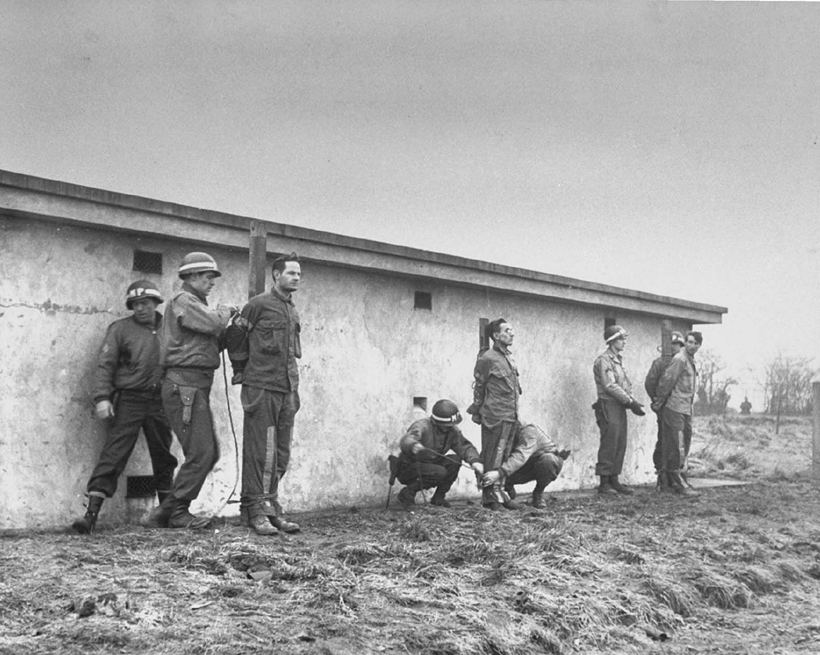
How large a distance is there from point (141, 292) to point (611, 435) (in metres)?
5.97

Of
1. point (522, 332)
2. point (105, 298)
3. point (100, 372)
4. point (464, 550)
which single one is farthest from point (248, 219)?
point (522, 332)

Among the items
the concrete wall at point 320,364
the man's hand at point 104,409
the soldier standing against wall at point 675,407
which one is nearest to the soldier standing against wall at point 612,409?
the soldier standing against wall at point 675,407

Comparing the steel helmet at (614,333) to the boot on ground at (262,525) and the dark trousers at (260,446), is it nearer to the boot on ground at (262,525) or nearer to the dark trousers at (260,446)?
the dark trousers at (260,446)

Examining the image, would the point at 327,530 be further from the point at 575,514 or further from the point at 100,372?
the point at 575,514

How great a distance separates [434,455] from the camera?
841 centimetres

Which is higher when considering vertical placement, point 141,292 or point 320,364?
point 141,292

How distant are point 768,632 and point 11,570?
4.05 m

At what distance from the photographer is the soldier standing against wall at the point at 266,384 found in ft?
21.0

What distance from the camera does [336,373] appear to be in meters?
8.68

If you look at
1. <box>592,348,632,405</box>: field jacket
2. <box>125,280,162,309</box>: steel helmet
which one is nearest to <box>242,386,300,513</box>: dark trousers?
<box>125,280,162,309</box>: steel helmet

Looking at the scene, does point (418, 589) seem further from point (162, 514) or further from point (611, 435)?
point (611, 435)

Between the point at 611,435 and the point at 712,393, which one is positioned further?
the point at 712,393

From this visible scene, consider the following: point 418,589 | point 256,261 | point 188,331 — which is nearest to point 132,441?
point 188,331

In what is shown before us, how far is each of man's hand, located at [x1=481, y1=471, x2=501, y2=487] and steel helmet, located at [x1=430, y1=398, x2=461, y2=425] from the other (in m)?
0.58
